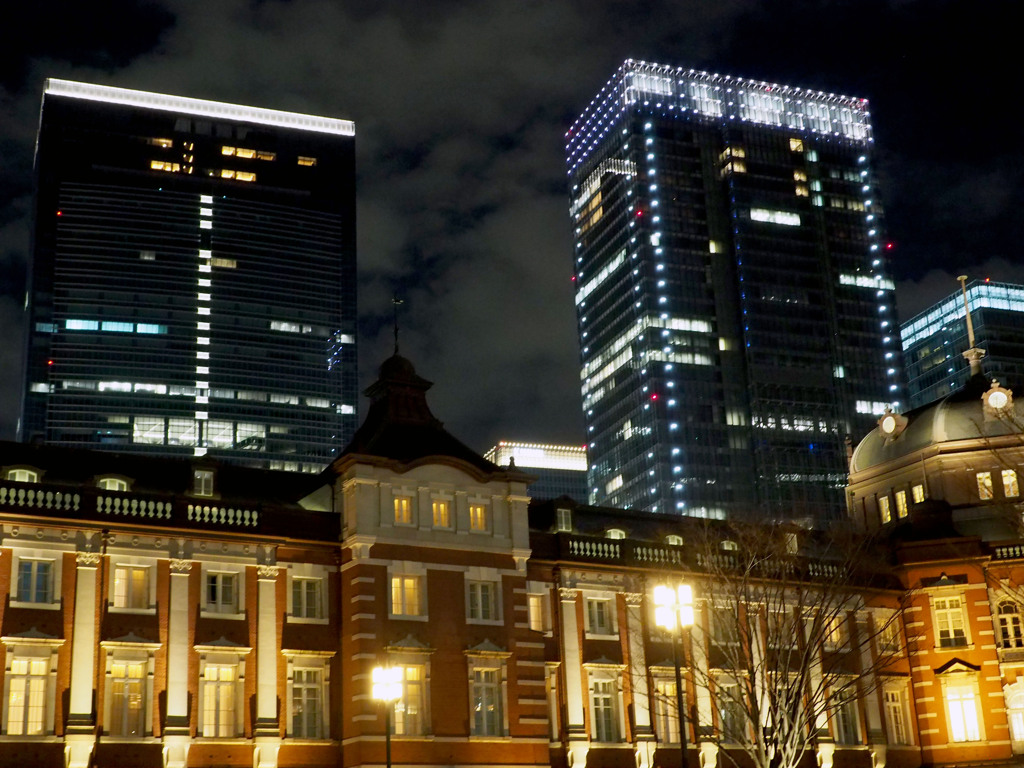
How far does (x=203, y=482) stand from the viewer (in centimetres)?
5631

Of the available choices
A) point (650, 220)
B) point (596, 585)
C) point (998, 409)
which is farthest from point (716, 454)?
point (596, 585)

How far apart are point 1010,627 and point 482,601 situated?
28693mm

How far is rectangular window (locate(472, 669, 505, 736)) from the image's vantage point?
55.9 meters

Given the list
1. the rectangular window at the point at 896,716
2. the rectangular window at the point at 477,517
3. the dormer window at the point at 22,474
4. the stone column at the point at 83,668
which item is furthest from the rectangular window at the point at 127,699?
the rectangular window at the point at 896,716

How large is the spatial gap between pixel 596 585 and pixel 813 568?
10596 millimetres

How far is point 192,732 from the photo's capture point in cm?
5066

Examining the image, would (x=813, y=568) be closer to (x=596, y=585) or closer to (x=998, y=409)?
(x=596, y=585)

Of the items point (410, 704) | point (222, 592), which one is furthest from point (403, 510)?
point (222, 592)

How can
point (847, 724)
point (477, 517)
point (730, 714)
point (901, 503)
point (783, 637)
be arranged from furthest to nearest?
1. point (901, 503)
2. point (783, 637)
3. point (847, 724)
4. point (477, 517)
5. point (730, 714)

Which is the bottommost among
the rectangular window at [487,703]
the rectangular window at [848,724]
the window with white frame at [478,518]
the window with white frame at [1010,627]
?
the rectangular window at [848,724]

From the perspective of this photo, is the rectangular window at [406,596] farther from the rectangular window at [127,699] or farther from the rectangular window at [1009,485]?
the rectangular window at [1009,485]

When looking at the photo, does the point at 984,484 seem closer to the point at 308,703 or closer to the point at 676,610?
the point at 676,610

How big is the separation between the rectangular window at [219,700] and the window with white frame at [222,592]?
224cm

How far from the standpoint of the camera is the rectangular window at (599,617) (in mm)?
61562
